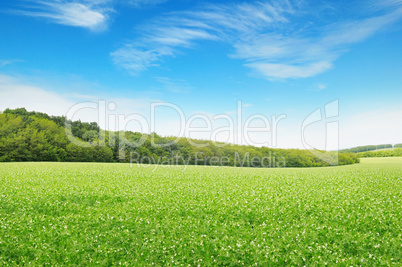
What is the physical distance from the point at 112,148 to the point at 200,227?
88708mm

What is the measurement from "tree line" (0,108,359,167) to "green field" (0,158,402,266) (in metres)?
65.3

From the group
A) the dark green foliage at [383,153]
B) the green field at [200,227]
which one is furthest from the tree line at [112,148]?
the green field at [200,227]

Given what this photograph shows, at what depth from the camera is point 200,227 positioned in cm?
1290

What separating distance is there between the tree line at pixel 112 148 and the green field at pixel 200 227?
65269 mm

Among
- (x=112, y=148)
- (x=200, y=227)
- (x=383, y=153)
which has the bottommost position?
(x=383, y=153)

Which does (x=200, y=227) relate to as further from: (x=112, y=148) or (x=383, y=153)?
(x=383, y=153)

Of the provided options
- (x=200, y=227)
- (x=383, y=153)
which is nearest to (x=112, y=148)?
(x=200, y=227)

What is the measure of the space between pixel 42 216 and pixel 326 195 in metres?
18.3

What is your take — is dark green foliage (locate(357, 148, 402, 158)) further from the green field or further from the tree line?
the green field

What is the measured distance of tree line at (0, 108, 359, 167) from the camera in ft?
249

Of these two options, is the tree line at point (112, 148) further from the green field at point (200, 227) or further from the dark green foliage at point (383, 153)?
the green field at point (200, 227)

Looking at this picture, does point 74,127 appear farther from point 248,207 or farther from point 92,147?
point 248,207

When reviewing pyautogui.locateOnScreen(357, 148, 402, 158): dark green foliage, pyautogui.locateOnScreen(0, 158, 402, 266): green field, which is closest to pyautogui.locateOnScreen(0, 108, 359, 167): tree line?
pyautogui.locateOnScreen(357, 148, 402, 158): dark green foliage

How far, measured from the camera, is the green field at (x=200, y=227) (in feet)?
33.8
